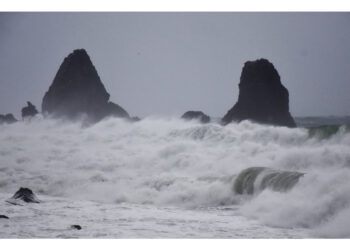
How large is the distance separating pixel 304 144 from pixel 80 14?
5390 millimetres

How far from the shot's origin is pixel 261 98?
8828mm

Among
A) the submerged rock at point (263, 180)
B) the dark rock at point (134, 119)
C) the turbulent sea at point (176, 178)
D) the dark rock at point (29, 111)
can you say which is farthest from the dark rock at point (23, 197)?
the submerged rock at point (263, 180)

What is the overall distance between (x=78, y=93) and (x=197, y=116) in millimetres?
2475

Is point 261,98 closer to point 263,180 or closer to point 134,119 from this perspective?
point 263,180

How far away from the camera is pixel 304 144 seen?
899cm

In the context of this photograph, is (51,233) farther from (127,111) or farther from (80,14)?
(80,14)

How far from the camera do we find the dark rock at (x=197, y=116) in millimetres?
7969

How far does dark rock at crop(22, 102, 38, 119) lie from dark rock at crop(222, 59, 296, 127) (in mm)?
3697

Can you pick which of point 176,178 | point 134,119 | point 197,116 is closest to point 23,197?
point 134,119

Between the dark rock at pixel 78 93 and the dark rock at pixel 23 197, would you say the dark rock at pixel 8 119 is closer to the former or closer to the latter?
the dark rock at pixel 78 93

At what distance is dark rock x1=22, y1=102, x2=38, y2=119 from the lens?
7.80 metres

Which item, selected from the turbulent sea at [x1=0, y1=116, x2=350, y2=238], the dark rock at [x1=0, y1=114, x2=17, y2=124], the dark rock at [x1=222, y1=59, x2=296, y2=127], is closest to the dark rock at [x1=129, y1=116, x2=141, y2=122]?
the turbulent sea at [x1=0, y1=116, x2=350, y2=238]

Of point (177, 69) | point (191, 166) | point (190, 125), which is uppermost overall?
point (177, 69)
